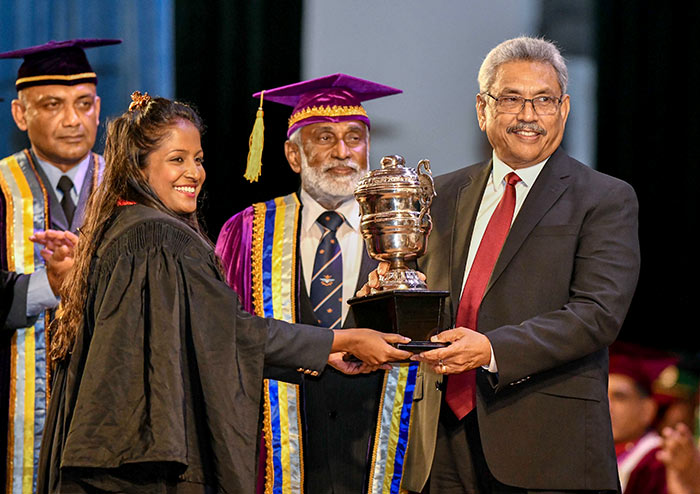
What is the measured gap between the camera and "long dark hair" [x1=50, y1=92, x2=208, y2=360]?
9.64 ft

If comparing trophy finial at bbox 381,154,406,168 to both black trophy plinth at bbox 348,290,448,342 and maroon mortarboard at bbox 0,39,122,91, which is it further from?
maroon mortarboard at bbox 0,39,122,91

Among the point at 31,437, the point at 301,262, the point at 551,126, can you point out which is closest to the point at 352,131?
the point at 301,262

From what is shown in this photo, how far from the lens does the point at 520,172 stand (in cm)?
321

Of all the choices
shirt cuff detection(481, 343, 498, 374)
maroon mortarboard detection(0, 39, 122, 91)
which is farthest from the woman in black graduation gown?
maroon mortarboard detection(0, 39, 122, 91)

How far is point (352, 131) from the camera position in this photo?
4.03 meters

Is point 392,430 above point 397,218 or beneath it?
beneath

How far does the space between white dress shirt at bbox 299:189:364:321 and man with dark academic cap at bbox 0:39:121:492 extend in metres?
0.88

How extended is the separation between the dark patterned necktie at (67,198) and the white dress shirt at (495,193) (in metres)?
1.88

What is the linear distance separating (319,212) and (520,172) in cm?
105

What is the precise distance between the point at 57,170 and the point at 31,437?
111 centimetres

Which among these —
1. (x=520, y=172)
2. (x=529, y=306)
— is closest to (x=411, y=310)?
(x=529, y=306)

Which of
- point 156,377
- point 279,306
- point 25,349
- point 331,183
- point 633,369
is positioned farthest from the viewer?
point 633,369

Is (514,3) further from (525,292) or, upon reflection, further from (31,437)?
(31,437)

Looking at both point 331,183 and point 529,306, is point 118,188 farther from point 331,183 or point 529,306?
point 529,306
